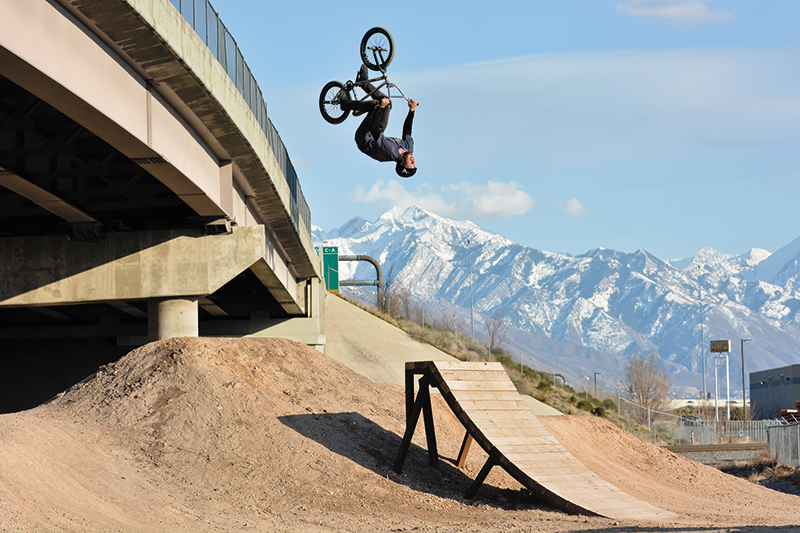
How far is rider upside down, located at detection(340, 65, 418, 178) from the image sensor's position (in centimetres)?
1440

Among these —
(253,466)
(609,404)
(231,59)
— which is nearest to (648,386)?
(609,404)

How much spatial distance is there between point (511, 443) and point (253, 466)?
479 centimetres

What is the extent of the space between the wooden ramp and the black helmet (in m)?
3.89

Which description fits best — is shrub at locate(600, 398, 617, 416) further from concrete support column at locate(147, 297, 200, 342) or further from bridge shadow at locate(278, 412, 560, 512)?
concrete support column at locate(147, 297, 200, 342)

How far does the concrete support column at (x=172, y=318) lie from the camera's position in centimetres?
1920

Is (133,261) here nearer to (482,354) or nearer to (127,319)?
(127,319)

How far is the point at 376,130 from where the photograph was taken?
48.2 ft

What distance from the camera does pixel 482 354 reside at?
5100 cm

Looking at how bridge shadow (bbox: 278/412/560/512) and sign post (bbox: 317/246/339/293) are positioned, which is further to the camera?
sign post (bbox: 317/246/339/293)

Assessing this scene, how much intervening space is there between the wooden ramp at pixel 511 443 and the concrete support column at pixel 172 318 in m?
6.46

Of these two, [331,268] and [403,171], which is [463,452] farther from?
[331,268]

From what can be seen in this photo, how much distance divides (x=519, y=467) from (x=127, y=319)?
20.7 m

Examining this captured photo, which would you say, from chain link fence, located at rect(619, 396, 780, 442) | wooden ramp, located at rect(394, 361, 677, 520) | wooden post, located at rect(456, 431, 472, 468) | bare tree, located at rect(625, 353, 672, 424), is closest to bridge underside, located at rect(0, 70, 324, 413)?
wooden ramp, located at rect(394, 361, 677, 520)

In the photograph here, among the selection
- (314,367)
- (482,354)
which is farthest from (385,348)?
(314,367)
